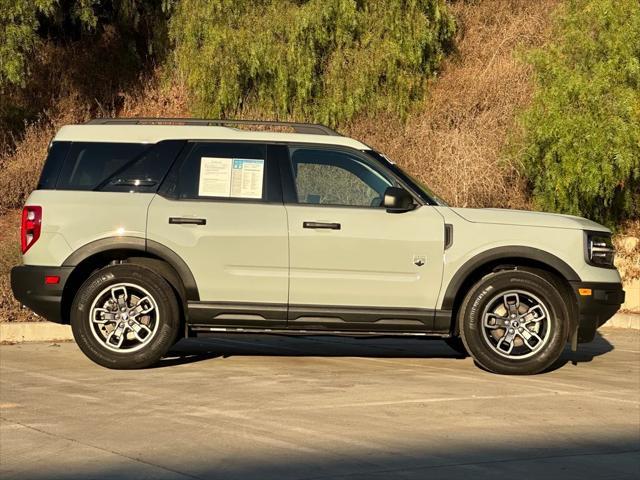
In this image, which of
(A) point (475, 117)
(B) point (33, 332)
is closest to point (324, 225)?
(B) point (33, 332)

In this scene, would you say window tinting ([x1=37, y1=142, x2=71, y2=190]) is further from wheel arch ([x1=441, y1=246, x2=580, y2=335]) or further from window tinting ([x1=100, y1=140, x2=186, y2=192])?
wheel arch ([x1=441, y1=246, x2=580, y2=335])

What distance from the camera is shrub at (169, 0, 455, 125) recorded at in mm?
23141

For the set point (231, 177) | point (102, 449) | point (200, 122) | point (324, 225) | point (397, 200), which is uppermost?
point (200, 122)

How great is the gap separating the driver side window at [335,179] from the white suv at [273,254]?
0.06 feet

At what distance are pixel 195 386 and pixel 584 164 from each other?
8875mm

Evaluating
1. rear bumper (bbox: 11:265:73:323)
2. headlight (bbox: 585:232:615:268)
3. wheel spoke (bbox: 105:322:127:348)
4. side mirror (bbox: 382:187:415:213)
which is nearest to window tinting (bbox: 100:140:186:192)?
rear bumper (bbox: 11:265:73:323)

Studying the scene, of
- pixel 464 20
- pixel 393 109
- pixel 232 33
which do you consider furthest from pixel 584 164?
pixel 464 20

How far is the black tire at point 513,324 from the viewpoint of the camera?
10414mm

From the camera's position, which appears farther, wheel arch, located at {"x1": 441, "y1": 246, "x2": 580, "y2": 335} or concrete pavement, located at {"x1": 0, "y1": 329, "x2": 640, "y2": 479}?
wheel arch, located at {"x1": 441, "y1": 246, "x2": 580, "y2": 335}

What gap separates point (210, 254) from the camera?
34.0 ft

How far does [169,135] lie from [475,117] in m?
13.7

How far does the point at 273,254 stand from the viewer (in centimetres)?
1034

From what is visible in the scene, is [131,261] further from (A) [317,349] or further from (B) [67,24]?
(B) [67,24]

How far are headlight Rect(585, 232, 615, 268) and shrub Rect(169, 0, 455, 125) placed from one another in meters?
12.7
